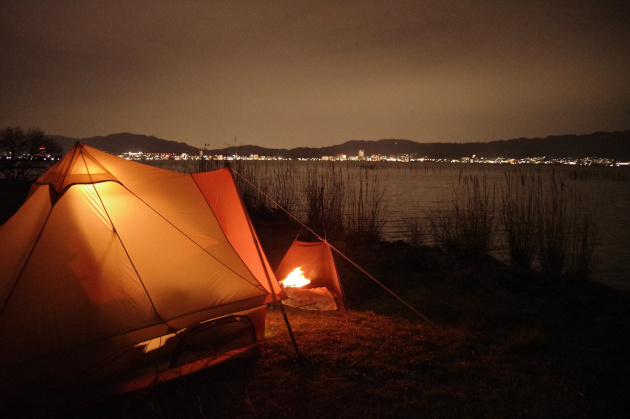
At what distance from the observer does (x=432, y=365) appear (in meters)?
3.48

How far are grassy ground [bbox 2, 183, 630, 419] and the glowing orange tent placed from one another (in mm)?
275

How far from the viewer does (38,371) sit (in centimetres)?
257

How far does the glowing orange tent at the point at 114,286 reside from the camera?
8.80 feet

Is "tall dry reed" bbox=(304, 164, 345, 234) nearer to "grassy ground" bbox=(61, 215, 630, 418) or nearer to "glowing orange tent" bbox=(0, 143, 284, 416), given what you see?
"grassy ground" bbox=(61, 215, 630, 418)

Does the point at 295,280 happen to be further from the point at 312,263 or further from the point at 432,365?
the point at 432,365

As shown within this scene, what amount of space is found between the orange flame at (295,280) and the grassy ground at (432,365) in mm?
732

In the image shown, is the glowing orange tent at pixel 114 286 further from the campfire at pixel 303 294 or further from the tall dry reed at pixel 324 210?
the tall dry reed at pixel 324 210

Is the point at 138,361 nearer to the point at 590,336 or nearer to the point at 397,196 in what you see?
the point at 590,336

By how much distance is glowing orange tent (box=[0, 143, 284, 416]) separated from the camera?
268 cm

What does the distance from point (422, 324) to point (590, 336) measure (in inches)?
71.1

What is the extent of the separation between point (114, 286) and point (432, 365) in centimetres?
295

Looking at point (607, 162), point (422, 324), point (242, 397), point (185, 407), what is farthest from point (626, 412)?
point (607, 162)

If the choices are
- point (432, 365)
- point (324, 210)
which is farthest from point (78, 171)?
point (324, 210)

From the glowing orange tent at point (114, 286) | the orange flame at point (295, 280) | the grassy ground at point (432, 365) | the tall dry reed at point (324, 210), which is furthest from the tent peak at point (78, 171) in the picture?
the tall dry reed at point (324, 210)
